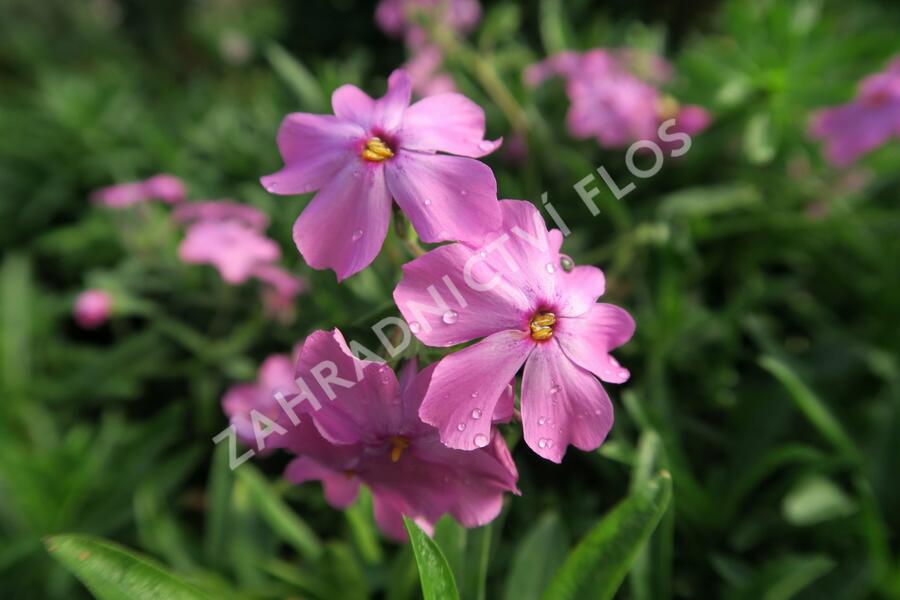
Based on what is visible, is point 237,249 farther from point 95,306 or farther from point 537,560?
point 537,560

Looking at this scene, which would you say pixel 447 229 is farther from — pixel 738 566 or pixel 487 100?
pixel 487 100

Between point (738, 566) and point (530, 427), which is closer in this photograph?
point (530, 427)

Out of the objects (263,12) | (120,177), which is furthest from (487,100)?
(263,12)

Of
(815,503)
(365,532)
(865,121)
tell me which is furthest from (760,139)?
(365,532)

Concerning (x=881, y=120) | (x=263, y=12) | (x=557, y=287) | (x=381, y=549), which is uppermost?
(x=263, y=12)

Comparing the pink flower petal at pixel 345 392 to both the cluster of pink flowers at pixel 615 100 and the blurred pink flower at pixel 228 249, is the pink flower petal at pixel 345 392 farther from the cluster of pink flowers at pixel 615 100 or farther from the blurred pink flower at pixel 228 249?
the cluster of pink flowers at pixel 615 100

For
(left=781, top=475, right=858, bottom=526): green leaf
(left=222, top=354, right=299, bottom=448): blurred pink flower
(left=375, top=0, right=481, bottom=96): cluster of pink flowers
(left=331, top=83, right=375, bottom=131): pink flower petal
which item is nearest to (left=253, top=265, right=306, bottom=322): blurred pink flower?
(left=222, top=354, right=299, bottom=448): blurred pink flower
